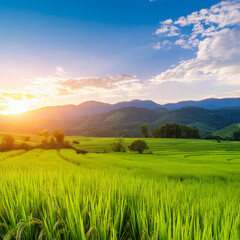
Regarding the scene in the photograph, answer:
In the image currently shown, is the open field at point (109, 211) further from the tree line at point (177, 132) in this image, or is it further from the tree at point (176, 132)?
the tree at point (176, 132)

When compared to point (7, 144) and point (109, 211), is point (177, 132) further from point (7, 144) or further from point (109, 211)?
point (109, 211)

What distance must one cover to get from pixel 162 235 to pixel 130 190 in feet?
4.41

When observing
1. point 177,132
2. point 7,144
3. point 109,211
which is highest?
point 109,211

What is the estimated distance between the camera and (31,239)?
1701 mm

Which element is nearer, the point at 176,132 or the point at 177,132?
the point at 176,132

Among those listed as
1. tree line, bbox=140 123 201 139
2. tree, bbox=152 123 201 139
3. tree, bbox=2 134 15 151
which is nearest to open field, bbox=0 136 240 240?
tree, bbox=2 134 15 151

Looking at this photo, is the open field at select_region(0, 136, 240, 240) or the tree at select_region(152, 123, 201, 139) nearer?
the open field at select_region(0, 136, 240, 240)

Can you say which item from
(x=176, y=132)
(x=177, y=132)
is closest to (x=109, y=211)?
(x=176, y=132)

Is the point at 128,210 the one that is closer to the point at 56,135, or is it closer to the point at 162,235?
the point at 162,235

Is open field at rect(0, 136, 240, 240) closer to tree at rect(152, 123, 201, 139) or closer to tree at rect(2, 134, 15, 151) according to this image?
tree at rect(2, 134, 15, 151)

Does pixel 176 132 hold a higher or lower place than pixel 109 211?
lower

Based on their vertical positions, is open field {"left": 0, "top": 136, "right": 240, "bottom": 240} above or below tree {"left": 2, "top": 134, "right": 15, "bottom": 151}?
above

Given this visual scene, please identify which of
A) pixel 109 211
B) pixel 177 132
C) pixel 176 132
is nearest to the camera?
pixel 109 211

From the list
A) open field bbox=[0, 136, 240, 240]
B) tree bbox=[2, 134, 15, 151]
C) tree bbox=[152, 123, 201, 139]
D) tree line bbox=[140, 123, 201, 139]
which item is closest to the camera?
open field bbox=[0, 136, 240, 240]
